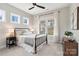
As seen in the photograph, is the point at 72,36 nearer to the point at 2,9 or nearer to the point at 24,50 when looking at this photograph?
the point at 24,50

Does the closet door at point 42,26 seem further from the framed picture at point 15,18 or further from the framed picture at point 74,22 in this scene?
the framed picture at point 74,22

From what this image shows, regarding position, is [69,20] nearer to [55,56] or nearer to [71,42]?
[71,42]

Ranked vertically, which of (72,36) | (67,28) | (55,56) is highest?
(67,28)

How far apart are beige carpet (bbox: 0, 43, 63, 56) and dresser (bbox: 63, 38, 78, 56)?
12 cm

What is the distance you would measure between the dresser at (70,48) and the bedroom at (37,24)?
0.39 feet

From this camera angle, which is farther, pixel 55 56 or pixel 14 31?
pixel 14 31

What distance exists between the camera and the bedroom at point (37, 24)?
7.46ft

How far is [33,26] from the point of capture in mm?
2469

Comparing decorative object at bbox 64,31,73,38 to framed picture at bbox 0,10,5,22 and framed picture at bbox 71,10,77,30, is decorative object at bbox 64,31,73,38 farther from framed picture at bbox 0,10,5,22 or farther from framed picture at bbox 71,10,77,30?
framed picture at bbox 0,10,5,22

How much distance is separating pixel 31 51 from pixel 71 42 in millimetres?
1015

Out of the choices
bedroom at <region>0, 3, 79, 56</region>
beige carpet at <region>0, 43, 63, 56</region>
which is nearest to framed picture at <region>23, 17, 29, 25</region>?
bedroom at <region>0, 3, 79, 56</region>

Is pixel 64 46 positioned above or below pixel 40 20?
below

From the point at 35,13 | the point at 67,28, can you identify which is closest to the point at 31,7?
the point at 35,13

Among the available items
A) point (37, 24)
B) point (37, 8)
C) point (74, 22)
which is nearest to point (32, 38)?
point (37, 24)
